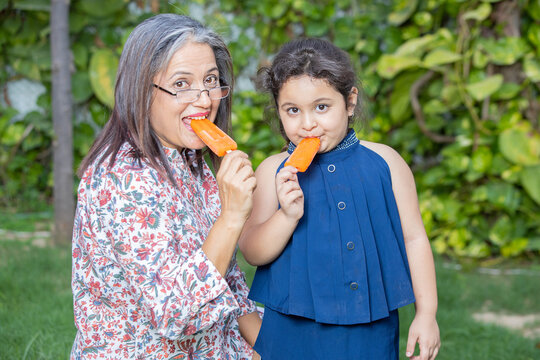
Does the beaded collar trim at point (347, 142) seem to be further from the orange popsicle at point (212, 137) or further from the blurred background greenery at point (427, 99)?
the blurred background greenery at point (427, 99)

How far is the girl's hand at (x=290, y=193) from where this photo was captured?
1.66 m

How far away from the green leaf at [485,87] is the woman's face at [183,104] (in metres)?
2.87

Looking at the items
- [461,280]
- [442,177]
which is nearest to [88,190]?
[461,280]

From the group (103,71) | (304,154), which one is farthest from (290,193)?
(103,71)

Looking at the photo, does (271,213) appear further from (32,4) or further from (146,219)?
(32,4)

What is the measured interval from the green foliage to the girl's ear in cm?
222

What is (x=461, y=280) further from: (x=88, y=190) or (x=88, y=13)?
(x=88, y=13)

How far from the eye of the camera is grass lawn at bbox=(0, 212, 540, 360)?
2811mm

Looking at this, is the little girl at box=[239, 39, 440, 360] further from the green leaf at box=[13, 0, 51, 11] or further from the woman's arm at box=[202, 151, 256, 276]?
the green leaf at box=[13, 0, 51, 11]

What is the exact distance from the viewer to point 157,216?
5.45 ft

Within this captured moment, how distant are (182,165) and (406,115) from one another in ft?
10.3

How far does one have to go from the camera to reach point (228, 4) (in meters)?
5.27

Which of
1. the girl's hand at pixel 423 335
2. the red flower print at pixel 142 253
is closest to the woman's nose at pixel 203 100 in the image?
the red flower print at pixel 142 253

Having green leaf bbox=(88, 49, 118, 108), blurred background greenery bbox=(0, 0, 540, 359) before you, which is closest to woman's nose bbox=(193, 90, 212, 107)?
blurred background greenery bbox=(0, 0, 540, 359)
